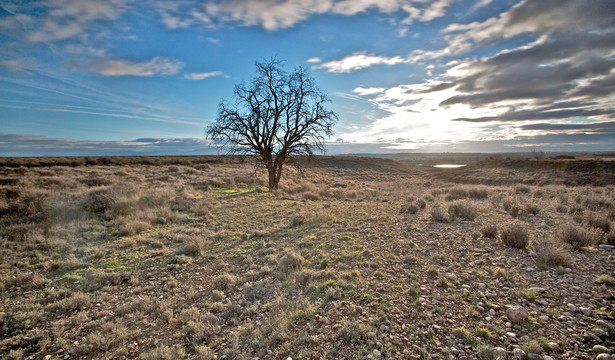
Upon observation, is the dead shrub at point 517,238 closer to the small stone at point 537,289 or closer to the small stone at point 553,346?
the small stone at point 537,289

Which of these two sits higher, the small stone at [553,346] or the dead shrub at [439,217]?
the dead shrub at [439,217]

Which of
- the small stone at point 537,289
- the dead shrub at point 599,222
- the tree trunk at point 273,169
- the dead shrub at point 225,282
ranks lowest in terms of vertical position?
the dead shrub at point 225,282

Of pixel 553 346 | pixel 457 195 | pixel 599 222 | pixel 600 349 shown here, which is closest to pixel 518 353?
pixel 553 346

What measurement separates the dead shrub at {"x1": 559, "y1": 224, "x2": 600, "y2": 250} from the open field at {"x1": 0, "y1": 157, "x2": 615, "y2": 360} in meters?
0.04

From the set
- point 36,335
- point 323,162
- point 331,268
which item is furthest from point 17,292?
point 323,162

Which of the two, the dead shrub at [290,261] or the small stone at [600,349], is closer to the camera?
the small stone at [600,349]

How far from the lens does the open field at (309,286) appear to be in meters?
3.43

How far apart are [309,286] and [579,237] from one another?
7.04 metres

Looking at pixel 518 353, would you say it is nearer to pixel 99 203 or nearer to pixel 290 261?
pixel 290 261

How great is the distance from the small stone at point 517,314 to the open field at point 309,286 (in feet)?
0.07

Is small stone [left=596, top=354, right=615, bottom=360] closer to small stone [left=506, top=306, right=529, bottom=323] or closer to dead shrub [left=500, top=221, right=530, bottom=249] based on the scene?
small stone [left=506, top=306, right=529, bottom=323]

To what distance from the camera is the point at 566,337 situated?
3.18 m

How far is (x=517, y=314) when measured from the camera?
3564mm

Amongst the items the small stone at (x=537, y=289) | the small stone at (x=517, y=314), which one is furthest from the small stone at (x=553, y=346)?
the small stone at (x=537, y=289)
